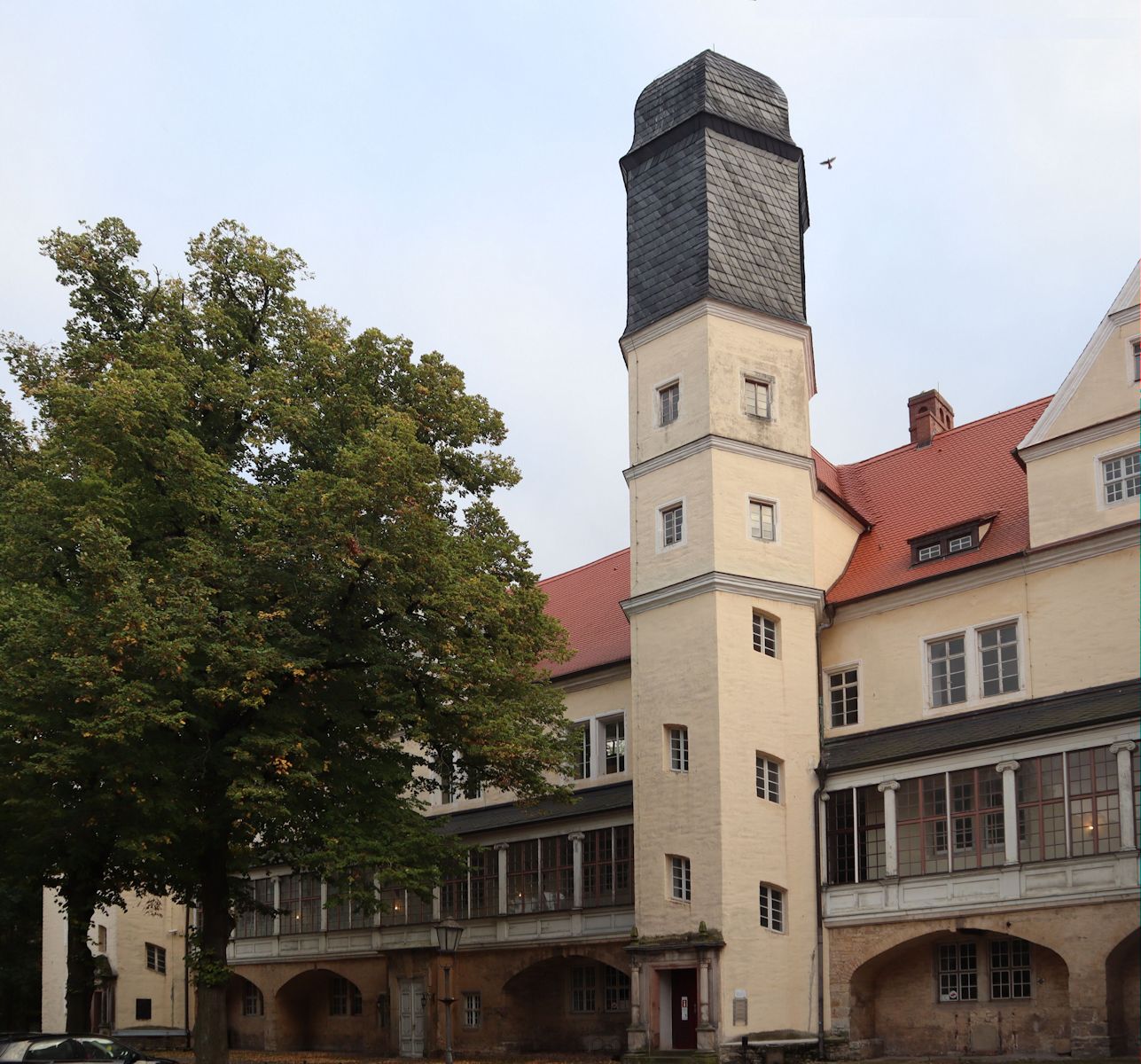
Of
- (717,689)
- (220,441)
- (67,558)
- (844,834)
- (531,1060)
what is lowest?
(531,1060)

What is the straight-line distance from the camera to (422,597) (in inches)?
1061

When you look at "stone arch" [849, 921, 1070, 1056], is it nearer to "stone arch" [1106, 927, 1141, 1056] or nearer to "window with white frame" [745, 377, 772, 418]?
"stone arch" [1106, 927, 1141, 1056]

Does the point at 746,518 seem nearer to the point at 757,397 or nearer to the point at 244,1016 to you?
the point at 757,397

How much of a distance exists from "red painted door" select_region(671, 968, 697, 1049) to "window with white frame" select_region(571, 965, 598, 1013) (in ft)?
20.8

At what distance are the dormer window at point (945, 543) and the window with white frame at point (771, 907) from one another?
7.60 metres

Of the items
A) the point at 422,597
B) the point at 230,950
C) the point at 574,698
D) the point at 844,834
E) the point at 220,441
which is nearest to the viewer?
the point at 422,597

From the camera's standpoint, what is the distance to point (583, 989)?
1469 inches

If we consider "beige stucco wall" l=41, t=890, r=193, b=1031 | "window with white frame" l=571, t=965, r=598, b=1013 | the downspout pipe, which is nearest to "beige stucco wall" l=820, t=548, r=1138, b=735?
the downspout pipe

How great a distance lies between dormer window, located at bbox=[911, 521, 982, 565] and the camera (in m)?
31.4

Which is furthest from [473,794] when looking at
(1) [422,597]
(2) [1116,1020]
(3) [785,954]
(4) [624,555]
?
(4) [624,555]

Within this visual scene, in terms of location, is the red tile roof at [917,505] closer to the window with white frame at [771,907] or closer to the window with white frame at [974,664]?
the window with white frame at [974,664]

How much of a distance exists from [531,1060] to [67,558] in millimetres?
16067

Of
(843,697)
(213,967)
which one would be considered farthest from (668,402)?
(213,967)

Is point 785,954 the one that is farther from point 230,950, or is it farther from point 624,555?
point 230,950
